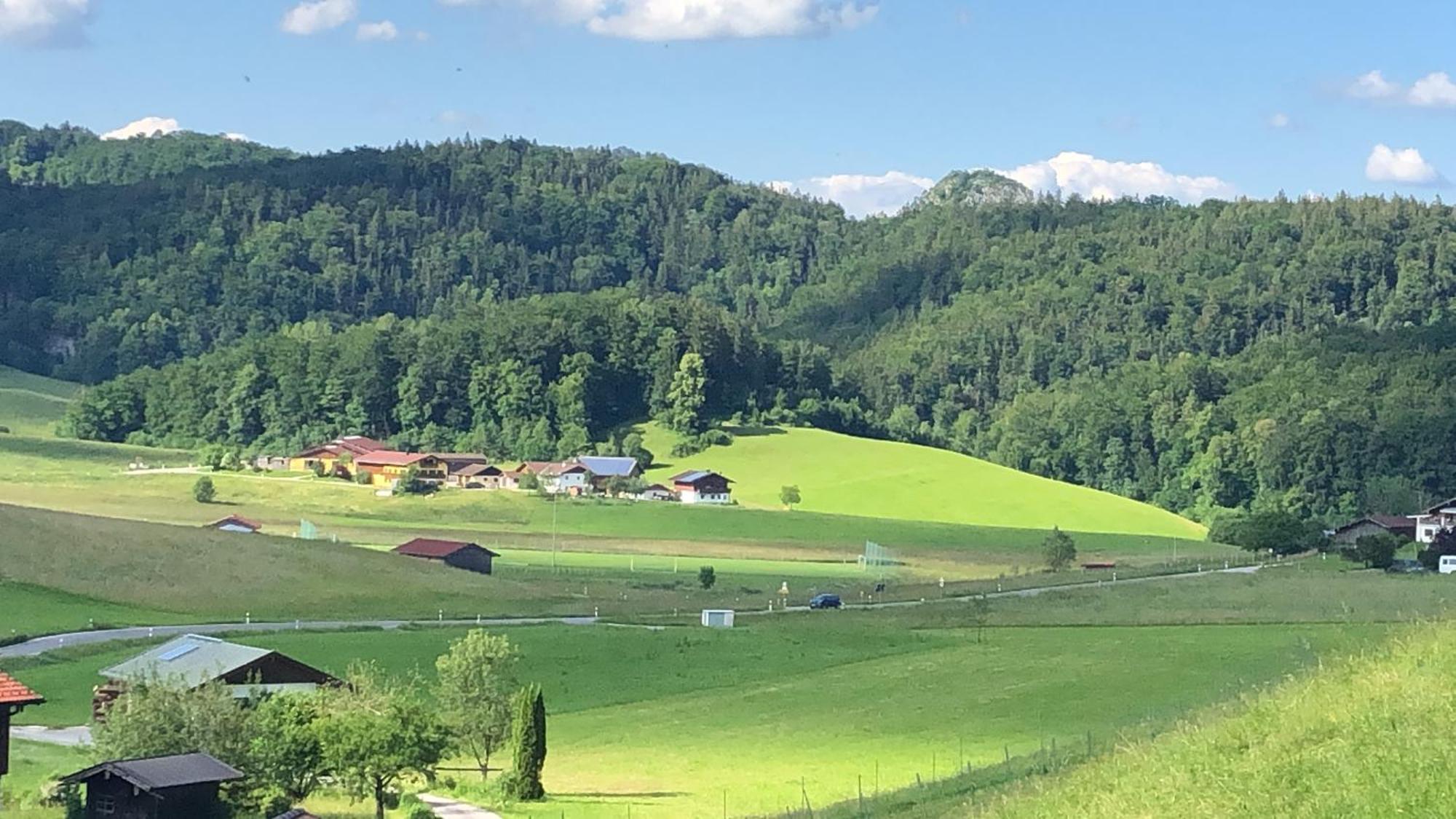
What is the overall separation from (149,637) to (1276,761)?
4696cm

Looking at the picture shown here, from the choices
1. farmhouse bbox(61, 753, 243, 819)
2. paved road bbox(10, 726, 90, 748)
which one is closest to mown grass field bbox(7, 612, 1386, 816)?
paved road bbox(10, 726, 90, 748)

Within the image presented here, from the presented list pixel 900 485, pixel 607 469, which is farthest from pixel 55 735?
pixel 900 485

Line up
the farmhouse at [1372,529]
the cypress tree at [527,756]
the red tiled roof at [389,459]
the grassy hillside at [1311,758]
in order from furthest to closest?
the red tiled roof at [389,459] < the farmhouse at [1372,529] < the cypress tree at [527,756] < the grassy hillside at [1311,758]

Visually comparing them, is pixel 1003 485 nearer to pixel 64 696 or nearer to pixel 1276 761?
pixel 64 696

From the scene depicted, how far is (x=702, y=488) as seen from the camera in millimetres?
127750

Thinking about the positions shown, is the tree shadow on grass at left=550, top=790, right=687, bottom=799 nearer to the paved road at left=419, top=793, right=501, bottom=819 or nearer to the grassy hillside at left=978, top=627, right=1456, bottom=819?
the paved road at left=419, top=793, right=501, bottom=819

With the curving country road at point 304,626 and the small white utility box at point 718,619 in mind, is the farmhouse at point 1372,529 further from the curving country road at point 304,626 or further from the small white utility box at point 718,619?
the small white utility box at point 718,619

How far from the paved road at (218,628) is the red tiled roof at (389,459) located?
64.7m

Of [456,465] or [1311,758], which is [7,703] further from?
[456,465]

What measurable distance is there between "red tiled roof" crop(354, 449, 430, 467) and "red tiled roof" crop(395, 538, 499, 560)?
41.0 m

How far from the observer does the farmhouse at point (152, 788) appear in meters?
29.7

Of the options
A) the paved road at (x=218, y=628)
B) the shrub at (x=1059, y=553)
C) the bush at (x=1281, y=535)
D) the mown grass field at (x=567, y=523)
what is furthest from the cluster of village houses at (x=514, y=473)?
the paved road at (x=218, y=628)

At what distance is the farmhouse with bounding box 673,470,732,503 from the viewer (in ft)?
418

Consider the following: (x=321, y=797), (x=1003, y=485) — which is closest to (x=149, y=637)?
(x=321, y=797)
